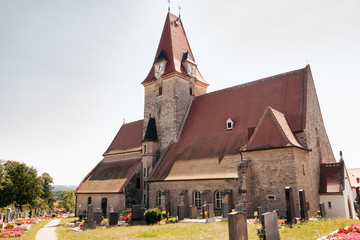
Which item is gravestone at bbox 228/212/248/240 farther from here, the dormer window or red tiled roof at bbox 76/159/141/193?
red tiled roof at bbox 76/159/141/193

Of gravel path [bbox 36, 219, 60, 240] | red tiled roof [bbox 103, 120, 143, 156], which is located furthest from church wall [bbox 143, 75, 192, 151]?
gravel path [bbox 36, 219, 60, 240]

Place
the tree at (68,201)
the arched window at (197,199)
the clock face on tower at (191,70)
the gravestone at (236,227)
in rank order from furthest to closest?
the tree at (68,201), the clock face on tower at (191,70), the arched window at (197,199), the gravestone at (236,227)

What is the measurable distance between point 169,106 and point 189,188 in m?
9.57

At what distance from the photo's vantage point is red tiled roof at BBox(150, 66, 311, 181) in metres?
21.3

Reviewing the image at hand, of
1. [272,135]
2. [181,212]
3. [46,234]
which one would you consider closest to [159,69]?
[272,135]

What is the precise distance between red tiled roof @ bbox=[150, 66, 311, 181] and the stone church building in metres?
0.09

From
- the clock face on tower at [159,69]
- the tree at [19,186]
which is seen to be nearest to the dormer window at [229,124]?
the clock face on tower at [159,69]

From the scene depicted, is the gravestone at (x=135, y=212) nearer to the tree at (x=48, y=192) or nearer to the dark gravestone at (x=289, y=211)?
→ the dark gravestone at (x=289, y=211)

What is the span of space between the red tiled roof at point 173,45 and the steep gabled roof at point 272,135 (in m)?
12.4

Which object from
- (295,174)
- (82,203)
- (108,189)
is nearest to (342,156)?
(295,174)

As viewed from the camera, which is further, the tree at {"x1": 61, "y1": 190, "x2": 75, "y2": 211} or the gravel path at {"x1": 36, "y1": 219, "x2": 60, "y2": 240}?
the tree at {"x1": 61, "y1": 190, "x2": 75, "y2": 211}

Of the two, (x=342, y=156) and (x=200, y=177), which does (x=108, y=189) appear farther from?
(x=342, y=156)

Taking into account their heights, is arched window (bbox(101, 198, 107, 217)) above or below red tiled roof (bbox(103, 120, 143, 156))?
below

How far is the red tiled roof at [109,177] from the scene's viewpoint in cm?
2785
